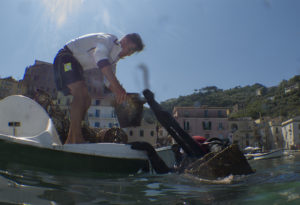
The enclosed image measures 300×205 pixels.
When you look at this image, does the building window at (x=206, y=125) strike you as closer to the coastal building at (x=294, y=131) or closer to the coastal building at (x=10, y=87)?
the coastal building at (x=294, y=131)

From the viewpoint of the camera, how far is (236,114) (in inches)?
3393

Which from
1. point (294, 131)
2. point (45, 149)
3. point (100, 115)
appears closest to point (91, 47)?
point (45, 149)

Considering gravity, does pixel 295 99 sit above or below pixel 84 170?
above

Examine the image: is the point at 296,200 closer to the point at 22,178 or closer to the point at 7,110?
the point at 22,178

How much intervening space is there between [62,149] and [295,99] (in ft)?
291

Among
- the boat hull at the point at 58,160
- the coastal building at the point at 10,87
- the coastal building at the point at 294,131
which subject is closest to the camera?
the boat hull at the point at 58,160

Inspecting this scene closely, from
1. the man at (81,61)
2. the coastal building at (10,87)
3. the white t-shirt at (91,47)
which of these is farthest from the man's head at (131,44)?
the coastal building at (10,87)

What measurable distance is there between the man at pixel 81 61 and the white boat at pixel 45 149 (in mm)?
376

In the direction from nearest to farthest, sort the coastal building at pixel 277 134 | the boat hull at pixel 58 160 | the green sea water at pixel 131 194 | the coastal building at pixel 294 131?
the green sea water at pixel 131 194 → the boat hull at pixel 58 160 → the coastal building at pixel 294 131 → the coastal building at pixel 277 134

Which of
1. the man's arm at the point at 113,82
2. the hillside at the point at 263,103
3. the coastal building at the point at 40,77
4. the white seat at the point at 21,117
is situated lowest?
the white seat at the point at 21,117

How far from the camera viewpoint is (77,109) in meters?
3.30

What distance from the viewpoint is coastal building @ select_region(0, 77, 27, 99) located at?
48.8 metres

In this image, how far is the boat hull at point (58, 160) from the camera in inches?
102

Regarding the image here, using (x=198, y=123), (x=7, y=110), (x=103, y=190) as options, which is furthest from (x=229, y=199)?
→ (x=198, y=123)
